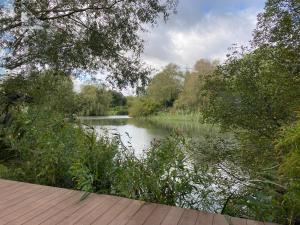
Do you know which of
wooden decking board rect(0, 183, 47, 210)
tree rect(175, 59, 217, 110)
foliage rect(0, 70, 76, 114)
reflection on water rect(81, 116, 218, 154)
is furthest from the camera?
tree rect(175, 59, 217, 110)

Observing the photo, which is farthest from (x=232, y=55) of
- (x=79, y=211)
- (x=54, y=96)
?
(x=79, y=211)

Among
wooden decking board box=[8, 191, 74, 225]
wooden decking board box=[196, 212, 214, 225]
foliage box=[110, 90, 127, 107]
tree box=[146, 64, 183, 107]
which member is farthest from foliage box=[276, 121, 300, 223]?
tree box=[146, 64, 183, 107]

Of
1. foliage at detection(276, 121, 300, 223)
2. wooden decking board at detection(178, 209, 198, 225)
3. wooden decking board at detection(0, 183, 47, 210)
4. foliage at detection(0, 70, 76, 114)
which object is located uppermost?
foliage at detection(0, 70, 76, 114)

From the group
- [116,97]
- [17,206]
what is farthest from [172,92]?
[17,206]

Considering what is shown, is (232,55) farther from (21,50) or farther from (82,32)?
(21,50)

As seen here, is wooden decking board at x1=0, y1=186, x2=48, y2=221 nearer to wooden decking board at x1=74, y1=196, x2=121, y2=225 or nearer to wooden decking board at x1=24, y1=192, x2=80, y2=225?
wooden decking board at x1=24, y1=192, x2=80, y2=225

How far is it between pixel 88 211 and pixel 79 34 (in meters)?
4.60

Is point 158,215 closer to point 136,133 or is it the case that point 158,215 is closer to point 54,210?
point 54,210

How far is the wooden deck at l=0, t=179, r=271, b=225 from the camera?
6.71 ft

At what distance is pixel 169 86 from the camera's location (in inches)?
953

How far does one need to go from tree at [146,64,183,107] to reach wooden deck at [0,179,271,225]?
777 inches

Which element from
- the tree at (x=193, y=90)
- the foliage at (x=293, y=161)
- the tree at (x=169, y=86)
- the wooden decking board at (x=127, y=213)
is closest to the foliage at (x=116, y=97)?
the wooden decking board at (x=127, y=213)

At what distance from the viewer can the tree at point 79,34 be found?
5680 mm

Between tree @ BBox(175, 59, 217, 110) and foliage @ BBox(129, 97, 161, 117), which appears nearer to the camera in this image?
tree @ BBox(175, 59, 217, 110)
